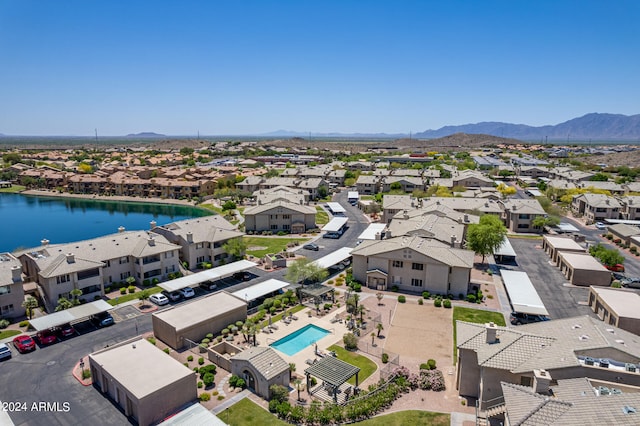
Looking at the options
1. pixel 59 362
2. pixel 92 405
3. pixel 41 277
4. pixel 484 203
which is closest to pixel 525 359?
pixel 92 405

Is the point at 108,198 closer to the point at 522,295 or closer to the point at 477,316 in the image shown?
the point at 477,316

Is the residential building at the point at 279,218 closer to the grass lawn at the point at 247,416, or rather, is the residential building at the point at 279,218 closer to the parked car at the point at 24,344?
the parked car at the point at 24,344

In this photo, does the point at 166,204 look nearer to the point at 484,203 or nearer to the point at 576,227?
the point at 484,203

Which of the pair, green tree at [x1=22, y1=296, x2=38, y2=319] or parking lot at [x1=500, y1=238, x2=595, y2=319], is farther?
parking lot at [x1=500, y1=238, x2=595, y2=319]

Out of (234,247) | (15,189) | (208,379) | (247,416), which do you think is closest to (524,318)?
(247,416)

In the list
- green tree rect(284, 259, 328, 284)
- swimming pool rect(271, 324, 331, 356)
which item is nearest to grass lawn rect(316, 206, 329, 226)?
green tree rect(284, 259, 328, 284)

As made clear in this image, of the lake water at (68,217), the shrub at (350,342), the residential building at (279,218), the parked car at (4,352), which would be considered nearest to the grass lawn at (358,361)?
the shrub at (350,342)

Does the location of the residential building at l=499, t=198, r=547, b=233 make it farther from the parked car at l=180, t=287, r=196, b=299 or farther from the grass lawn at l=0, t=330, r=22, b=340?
the grass lawn at l=0, t=330, r=22, b=340
